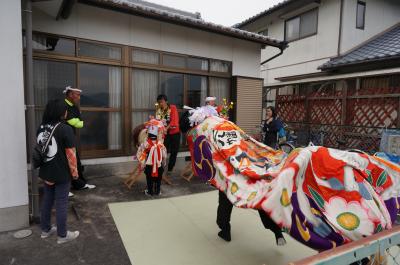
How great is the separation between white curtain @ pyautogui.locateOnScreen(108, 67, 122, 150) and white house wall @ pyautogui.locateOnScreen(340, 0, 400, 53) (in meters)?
8.83

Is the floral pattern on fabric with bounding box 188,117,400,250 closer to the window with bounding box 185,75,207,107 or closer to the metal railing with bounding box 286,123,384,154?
the window with bounding box 185,75,207,107

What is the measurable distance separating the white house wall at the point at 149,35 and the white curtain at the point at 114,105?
676 millimetres

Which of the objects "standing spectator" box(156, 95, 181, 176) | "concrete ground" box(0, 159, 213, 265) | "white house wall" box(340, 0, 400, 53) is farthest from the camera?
"white house wall" box(340, 0, 400, 53)

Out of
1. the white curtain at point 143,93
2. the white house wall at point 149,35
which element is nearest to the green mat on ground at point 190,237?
the white curtain at point 143,93

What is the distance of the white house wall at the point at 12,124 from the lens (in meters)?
2.94

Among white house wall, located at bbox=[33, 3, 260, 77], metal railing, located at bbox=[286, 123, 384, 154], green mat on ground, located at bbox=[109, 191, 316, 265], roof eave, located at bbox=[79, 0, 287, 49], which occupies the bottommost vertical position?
green mat on ground, located at bbox=[109, 191, 316, 265]

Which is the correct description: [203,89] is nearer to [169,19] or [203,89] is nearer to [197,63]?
[197,63]

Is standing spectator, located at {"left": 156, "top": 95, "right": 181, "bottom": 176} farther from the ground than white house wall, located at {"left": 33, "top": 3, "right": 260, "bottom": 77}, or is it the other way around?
white house wall, located at {"left": 33, "top": 3, "right": 260, "bottom": 77}

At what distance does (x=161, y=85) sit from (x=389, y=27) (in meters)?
11.0

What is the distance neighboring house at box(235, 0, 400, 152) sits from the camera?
803cm

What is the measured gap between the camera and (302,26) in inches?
454

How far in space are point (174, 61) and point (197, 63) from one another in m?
0.66

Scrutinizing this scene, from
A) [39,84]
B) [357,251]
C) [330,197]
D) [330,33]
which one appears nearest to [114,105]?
[39,84]

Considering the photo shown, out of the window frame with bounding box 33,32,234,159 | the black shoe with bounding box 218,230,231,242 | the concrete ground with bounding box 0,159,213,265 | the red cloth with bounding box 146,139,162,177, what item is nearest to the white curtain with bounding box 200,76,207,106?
the window frame with bounding box 33,32,234,159
